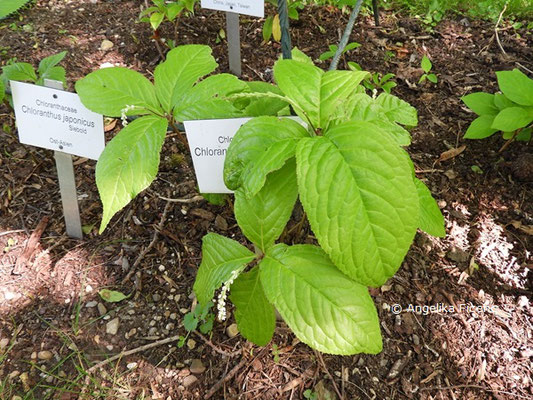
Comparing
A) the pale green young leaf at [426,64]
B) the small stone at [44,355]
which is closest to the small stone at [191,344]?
the small stone at [44,355]

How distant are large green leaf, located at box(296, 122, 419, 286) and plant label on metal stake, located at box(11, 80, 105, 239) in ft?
3.06

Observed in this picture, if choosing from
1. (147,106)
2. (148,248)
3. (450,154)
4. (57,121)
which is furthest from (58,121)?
(450,154)

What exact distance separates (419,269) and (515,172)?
0.74m

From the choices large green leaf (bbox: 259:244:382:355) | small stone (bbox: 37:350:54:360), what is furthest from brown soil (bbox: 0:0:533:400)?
large green leaf (bbox: 259:244:382:355)

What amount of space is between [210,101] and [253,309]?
637 mm

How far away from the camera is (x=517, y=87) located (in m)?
2.00

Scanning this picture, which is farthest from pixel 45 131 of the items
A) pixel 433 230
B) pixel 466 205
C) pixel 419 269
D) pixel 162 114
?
pixel 466 205

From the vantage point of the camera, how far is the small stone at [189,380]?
1.51 metres

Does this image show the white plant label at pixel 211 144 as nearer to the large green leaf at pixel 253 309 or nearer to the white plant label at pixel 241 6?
the large green leaf at pixel 253 309

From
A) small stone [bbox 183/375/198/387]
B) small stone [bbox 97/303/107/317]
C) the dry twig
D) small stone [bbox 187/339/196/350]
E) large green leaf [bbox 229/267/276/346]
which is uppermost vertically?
large green leaf [bbox 229/267/276/346]

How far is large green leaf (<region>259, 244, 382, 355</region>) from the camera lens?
1.07 meters

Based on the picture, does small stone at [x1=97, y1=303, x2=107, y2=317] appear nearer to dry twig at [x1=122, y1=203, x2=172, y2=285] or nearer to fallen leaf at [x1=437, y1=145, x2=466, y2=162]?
dry twig at [x1=122, y1=203, x2=172, y2=285]

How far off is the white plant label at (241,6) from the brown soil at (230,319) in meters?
0.73

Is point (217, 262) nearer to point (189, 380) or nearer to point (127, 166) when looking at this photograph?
point (127, 166)
